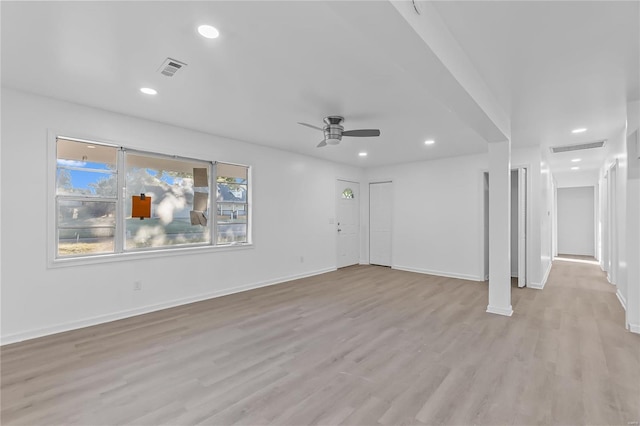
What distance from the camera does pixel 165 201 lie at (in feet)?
14.3

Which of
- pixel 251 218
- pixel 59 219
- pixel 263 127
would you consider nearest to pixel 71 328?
pixel 59 219

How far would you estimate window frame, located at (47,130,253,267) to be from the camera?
3.34 m

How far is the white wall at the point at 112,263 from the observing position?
3100 mm

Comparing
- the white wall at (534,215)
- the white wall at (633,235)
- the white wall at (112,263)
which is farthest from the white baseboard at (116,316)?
the white wall at (633,235)

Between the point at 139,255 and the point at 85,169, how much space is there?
1243 millimetres

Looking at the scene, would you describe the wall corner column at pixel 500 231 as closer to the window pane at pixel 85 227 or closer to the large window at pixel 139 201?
the large window at pixel 139 201

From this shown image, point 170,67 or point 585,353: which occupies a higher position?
point 170,67

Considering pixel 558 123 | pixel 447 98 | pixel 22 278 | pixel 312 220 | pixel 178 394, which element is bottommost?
pixel 178 394

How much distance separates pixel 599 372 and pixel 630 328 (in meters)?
1.50

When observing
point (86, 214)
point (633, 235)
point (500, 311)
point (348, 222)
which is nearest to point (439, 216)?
point (348, 222)

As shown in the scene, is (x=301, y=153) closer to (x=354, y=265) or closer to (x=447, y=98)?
(x=354, y=265)

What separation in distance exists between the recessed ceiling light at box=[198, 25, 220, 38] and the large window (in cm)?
258

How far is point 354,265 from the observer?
302 inches

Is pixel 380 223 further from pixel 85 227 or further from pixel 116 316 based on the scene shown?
pixel 85 227
